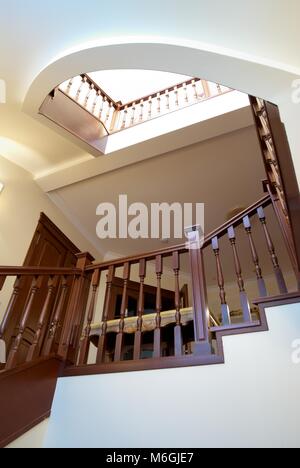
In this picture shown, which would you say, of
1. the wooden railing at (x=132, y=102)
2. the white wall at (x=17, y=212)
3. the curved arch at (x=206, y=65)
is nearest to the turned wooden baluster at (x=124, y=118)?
the wooden railing at (x=132, y=102)

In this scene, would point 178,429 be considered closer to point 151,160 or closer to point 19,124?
point 151,160

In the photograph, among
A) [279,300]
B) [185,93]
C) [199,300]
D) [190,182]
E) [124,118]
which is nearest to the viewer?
[279,300]

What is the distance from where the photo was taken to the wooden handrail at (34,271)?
6.46 feet

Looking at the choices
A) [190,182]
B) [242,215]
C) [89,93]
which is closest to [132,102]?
[89,93]

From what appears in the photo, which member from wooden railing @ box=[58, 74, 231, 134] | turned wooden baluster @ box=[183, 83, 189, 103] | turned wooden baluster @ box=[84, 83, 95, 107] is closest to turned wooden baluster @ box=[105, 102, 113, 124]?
wooden railing @ box=[58, 74, 231, 134]

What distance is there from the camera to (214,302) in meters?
5.47

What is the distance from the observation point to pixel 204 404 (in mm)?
1625

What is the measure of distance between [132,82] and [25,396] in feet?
12.3

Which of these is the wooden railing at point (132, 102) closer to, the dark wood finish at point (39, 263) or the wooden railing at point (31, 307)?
the dark wood finish at point (39, 263)

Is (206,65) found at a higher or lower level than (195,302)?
higher

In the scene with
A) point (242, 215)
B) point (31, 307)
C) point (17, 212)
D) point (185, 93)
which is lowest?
point (31, 307)

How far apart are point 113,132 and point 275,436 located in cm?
329

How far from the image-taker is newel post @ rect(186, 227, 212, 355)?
73.7 inches

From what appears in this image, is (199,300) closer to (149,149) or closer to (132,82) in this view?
(149,149)
